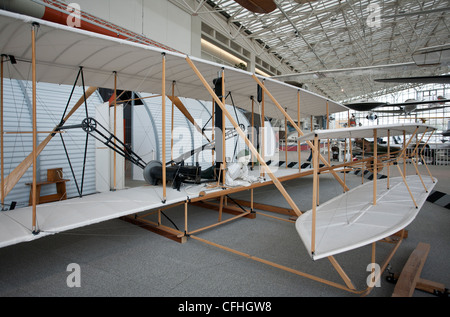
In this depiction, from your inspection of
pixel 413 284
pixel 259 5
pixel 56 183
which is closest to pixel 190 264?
pixel 413 284

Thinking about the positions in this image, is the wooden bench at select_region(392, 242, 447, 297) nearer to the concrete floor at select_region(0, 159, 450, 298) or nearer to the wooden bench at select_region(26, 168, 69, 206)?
the concrete floor at select_region(0, 159, 450, 298)

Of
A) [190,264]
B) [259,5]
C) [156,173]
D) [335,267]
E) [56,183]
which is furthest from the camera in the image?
[259,5]

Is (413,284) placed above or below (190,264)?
above

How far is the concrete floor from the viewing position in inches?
97.2

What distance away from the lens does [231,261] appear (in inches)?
122

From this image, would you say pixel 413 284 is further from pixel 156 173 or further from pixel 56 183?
pixel 56 183

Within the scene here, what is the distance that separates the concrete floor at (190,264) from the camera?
2.47 meters

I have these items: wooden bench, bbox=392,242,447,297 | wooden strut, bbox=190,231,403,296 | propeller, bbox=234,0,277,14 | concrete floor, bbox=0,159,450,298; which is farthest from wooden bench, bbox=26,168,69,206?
wooden bench, bbox=392,242,447,297

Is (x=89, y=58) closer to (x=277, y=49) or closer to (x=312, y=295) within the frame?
(x=312, y=295)

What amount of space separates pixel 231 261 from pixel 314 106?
6294 mm

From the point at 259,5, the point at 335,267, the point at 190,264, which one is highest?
the point at 259,5

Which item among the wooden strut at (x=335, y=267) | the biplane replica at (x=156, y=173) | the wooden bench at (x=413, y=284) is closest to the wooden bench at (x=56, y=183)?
the biplane replica at (x=156, y=173)

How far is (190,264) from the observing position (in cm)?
300
